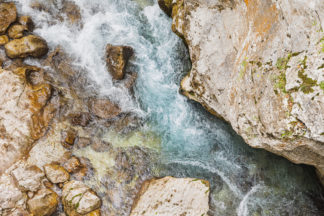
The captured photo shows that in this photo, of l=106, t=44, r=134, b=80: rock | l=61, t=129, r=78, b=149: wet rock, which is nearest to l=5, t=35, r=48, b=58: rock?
l=106, t=44, r=134, b=80: rock

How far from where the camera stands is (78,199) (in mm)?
7621

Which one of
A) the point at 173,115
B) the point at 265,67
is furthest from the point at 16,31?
the point at 265,67

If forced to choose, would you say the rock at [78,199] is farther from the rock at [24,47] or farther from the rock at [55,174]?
the rock at [24,47]

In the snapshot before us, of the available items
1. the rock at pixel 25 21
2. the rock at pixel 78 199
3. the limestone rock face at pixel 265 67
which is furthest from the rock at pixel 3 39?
the limestone rock face at pixel 265 67

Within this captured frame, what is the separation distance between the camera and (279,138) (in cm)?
485

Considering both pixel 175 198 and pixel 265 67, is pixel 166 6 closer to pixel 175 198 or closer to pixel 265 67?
pixel 265 67

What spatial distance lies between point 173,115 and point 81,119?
3.41 meters

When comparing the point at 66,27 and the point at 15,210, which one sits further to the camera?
the point at 66,27

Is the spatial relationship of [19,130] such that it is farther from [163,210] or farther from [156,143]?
[163,210]

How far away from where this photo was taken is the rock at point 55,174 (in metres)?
7.87

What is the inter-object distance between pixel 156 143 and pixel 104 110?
7.54 feet

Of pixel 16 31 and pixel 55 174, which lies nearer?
pixel 55 174

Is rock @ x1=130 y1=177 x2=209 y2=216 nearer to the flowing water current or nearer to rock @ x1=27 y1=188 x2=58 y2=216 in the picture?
the flowing water current

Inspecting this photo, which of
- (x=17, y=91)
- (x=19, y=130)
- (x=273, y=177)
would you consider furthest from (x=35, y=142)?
(x=273, y=177)
